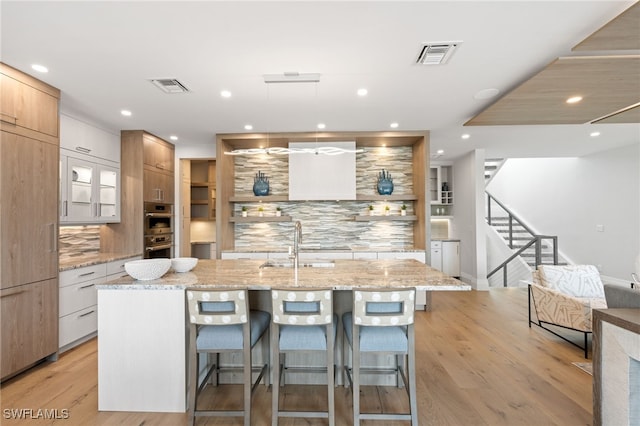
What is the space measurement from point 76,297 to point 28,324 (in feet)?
1.83

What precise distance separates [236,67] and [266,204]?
2.84 meters

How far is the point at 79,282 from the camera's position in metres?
3.27

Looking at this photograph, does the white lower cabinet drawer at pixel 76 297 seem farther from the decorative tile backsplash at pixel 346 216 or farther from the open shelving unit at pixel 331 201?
the decorative tile backsplash at pixel 346 216

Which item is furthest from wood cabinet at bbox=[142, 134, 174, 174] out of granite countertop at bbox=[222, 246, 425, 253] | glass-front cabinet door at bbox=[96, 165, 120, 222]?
granite countertop at bbox=[222, 246, 425, 253]

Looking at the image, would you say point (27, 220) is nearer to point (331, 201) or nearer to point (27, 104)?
point (27, 104)

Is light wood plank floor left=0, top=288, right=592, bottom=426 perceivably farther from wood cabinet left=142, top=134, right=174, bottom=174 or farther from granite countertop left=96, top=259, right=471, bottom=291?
wood cabinet left=142, top=134, right=174, bottom=174

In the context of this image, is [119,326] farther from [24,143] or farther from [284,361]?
[24,143]

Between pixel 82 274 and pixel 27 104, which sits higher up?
pixel 27 104

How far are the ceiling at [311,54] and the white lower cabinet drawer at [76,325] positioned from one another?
2.32m

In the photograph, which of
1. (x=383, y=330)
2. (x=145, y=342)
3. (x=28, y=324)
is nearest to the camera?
(x=383, y=330)

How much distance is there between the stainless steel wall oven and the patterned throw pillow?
5348mm

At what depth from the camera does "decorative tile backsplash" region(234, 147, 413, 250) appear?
513cm

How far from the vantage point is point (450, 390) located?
240 centimetres

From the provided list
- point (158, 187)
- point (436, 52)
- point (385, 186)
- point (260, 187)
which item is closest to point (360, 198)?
point (385, 186)
